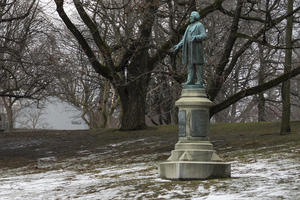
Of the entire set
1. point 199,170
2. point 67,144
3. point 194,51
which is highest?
point 194,51

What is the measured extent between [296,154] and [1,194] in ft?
25.2

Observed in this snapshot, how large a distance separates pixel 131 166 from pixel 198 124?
3.51 meters

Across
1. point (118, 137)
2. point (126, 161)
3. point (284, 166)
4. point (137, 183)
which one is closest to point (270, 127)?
point (118, 137)

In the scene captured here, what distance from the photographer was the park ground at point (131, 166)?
837 centimetres

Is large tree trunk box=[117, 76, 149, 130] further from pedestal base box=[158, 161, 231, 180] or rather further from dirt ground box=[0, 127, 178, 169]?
pedestal base box=[158, 161, 231, 180]

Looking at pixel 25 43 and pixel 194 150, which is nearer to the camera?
pixel 194 150

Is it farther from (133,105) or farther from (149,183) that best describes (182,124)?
(133,105)

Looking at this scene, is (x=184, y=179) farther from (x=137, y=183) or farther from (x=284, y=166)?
(x=284, y=166)

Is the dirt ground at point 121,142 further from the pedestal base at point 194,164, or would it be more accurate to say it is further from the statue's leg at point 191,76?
the statue's leg at point 191,76

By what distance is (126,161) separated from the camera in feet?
48.8

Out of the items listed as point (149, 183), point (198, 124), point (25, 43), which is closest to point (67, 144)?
point (25, 43)

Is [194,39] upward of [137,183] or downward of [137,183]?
upward

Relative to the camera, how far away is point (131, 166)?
44.1 feet

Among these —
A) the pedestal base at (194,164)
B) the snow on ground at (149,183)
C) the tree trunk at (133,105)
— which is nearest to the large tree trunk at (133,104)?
the tree trunk at (133,105)
